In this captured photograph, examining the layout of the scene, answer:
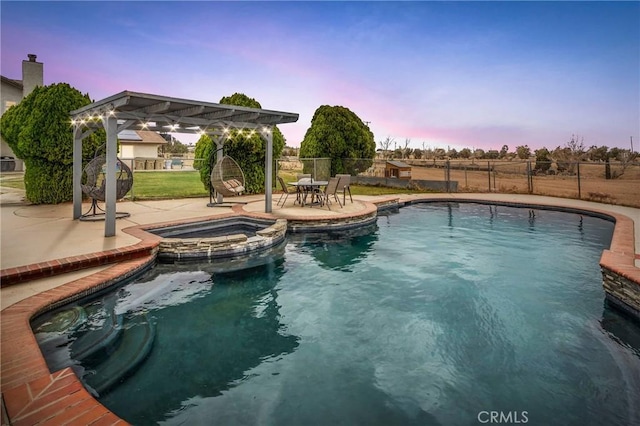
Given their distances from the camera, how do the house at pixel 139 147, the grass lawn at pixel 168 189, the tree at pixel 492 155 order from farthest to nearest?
1. the tree at pixel 492 155
2. the house at pixel 139 147
3. the grass lawn at pixel 168 189

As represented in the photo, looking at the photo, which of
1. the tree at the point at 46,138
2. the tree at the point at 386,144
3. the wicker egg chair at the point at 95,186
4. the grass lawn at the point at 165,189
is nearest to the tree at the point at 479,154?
the tree at the point at 386,144

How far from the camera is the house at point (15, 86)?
765 inches

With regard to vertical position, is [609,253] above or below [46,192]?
below

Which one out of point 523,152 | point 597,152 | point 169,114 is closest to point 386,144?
point 523,152

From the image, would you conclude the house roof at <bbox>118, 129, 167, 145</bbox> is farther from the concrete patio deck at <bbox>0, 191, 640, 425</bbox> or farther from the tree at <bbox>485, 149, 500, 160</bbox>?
the tree at <bbox>485, 149, 500, 160</bbox>

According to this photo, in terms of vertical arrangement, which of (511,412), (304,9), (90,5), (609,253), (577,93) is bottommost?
(511,412)

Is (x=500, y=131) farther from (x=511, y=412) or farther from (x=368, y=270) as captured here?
(x=511, y=412)

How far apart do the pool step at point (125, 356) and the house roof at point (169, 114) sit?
3785 millimetres

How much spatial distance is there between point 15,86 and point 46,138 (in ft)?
61.8

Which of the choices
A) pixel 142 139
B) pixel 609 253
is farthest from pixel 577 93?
pixel 142 139

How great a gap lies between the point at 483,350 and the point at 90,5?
12624 millimetres

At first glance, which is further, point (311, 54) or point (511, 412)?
point (311, 54)

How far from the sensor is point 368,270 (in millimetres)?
5141

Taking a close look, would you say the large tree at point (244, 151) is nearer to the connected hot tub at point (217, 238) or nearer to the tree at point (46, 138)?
the tree at point (46, 138)
